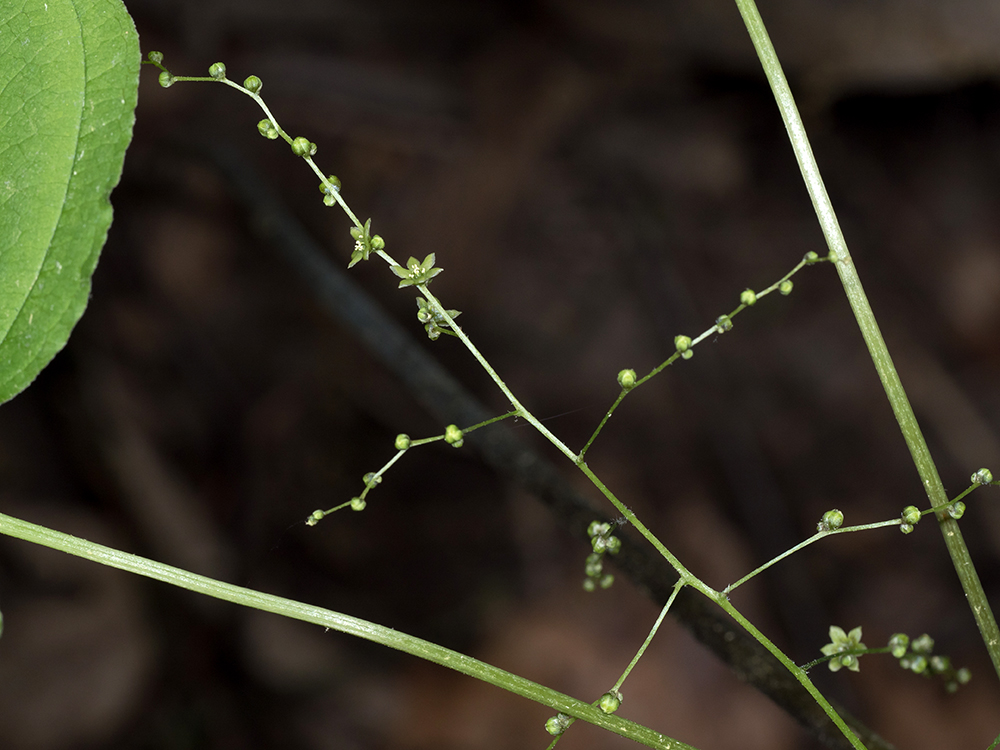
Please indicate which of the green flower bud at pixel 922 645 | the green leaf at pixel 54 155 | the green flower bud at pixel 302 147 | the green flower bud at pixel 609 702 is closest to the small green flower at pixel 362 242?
the green flower bud at pixel 302 147

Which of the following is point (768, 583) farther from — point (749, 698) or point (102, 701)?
point (102, 701)

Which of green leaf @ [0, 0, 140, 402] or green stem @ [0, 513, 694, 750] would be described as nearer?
green stem @ [0, 513, 694, 750]

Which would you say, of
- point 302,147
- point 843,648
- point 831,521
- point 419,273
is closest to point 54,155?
point 302,147

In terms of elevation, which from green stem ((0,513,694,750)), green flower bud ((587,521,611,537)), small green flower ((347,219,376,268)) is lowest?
green stem ((0,513,694,750))

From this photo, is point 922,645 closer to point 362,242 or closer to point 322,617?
point 322,617

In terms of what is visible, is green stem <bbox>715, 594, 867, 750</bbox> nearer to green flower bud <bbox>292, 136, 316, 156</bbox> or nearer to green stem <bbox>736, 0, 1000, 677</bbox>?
green stem <bbox>736, 0, 1000, 677</bbox>

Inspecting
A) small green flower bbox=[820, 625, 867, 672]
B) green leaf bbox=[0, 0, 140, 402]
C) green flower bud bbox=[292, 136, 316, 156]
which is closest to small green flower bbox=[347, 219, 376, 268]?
green flower bud bbox=[292, 136, 316, 156]
